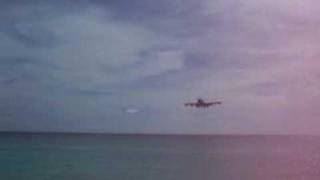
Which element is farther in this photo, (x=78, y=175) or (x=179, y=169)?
(x=179, y=169)

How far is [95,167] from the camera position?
27.8 m

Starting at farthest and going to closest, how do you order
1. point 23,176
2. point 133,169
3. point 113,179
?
point 133,169 < point 23,176 < point 113,179

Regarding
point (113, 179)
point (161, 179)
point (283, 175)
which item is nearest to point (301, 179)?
point (283, 175)

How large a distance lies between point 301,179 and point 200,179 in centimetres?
390

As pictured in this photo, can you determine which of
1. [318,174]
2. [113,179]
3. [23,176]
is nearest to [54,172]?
[23,176]

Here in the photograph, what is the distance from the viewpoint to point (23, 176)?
23.4 meters

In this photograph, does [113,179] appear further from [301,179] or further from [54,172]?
[301,179]

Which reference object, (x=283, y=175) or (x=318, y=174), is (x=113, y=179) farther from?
(x=318, y=174)

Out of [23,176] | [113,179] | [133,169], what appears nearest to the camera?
[113,179]

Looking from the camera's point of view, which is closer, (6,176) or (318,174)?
(6,176)

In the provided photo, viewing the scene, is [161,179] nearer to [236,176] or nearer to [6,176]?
[236,176]

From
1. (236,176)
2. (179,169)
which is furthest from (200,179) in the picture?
(179,169)

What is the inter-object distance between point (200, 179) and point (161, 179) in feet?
6.87

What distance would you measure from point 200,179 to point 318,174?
17.0ft
